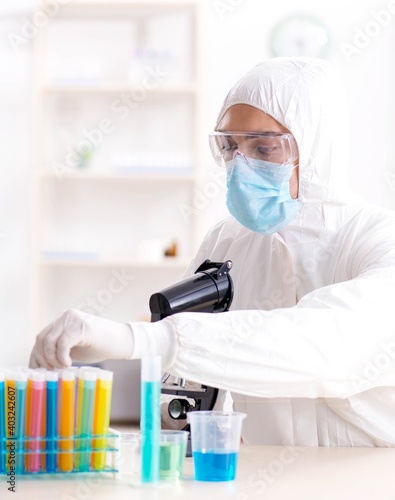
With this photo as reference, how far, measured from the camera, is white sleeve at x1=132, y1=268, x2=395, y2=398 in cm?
150

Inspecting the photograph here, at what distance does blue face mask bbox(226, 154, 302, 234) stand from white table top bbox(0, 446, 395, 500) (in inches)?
23.9

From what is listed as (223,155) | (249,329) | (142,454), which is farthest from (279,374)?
(223,155)

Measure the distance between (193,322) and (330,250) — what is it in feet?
1.93

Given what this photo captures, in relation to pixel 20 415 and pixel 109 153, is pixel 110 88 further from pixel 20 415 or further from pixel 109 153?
pixel 20 415

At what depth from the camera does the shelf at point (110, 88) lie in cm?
451

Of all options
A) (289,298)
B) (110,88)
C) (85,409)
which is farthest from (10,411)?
(110,88)

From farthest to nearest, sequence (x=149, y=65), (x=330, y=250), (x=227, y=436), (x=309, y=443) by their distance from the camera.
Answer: (x=149, y=65)
(x=330, y=250)
(x=309, y=443)
(x=227, y=436)

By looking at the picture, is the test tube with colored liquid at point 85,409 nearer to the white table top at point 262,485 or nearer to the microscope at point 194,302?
the white table top at point 262,485

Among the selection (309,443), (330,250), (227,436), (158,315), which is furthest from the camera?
(330,250)

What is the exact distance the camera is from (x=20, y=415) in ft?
4.68

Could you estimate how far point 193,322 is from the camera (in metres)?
1.51

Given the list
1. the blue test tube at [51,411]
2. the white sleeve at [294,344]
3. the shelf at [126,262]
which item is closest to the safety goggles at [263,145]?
the white sleeve at [294,344]

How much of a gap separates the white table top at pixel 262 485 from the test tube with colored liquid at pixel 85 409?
60 mm

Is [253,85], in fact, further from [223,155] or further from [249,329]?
[249,329]
